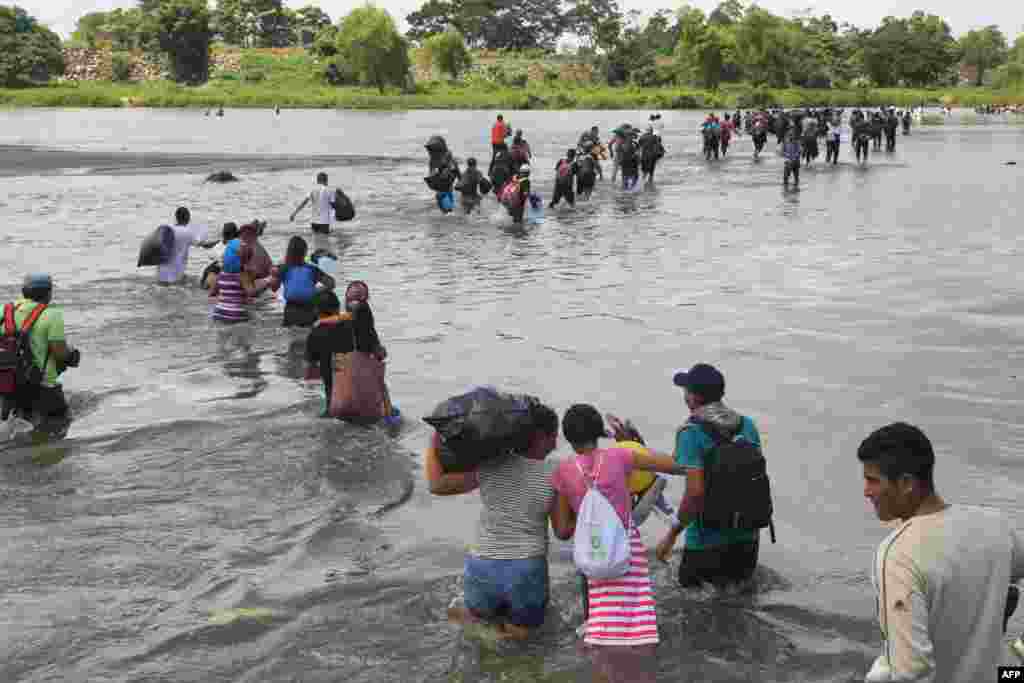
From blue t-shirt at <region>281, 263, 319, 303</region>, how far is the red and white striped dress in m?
7.05

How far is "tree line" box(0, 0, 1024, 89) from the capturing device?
131m

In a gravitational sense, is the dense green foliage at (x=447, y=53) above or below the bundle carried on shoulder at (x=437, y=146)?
above

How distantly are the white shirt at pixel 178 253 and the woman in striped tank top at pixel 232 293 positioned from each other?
2847 mm

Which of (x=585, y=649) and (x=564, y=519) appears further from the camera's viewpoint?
(x=585, y=649)

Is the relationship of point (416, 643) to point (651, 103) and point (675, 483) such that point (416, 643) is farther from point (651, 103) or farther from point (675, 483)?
point (651, 103)

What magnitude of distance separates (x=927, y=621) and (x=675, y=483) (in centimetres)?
531

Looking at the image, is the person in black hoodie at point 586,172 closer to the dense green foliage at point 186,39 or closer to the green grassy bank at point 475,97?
the green grassy bank at point 475,97

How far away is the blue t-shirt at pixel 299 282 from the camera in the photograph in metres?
11.7

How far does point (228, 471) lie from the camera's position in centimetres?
904

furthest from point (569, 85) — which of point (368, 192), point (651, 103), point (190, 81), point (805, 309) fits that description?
point (805, 309)

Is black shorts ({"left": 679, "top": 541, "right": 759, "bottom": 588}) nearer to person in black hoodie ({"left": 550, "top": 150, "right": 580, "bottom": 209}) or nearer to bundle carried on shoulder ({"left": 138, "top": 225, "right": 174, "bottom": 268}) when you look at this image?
bundle carried on shoulder ({"left": 138, "top": 225, "right": 174, "bottom": 268})

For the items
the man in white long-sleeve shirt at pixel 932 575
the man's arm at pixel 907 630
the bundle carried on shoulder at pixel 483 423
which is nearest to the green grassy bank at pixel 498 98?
the bundle carried on shoulder at pixel 483 423

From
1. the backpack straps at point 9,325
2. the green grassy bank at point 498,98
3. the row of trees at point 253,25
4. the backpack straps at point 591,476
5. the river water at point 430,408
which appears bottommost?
the river water at point 430,408

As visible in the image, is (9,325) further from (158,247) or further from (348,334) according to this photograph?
(158,247)
